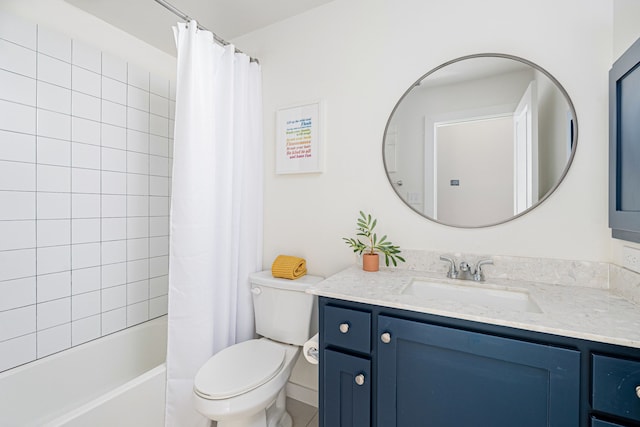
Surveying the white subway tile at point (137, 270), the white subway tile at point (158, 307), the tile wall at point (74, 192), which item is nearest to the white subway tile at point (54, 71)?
the tile wall at point (74, 192)

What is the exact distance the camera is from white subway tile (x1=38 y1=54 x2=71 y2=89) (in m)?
1.57

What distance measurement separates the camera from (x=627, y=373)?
756 mm

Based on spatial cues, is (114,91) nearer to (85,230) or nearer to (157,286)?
(85,230)

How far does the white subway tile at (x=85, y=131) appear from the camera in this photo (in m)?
1.70

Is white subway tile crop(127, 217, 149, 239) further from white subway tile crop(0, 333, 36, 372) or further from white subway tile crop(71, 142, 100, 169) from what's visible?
white subway tile crop(0, 333, 36, 372)

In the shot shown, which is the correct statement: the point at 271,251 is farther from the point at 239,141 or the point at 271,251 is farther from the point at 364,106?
the point at 364,106

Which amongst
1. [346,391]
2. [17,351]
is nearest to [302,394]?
[346,391]

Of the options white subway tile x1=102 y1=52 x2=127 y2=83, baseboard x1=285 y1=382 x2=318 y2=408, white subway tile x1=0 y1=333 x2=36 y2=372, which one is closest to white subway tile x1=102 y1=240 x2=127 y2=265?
white subway tile x1=0 y1=333 x2=36 y2=372

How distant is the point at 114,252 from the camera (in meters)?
1.90

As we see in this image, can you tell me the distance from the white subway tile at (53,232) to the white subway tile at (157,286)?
24.5 inches

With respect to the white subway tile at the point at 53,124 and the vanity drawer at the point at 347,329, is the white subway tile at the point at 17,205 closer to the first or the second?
the white subway tile at the point at 53,124

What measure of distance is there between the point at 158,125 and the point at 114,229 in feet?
2.74

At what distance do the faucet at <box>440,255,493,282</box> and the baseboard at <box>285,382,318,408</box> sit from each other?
1.16 metres

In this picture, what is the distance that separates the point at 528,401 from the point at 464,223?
769 millimetres
